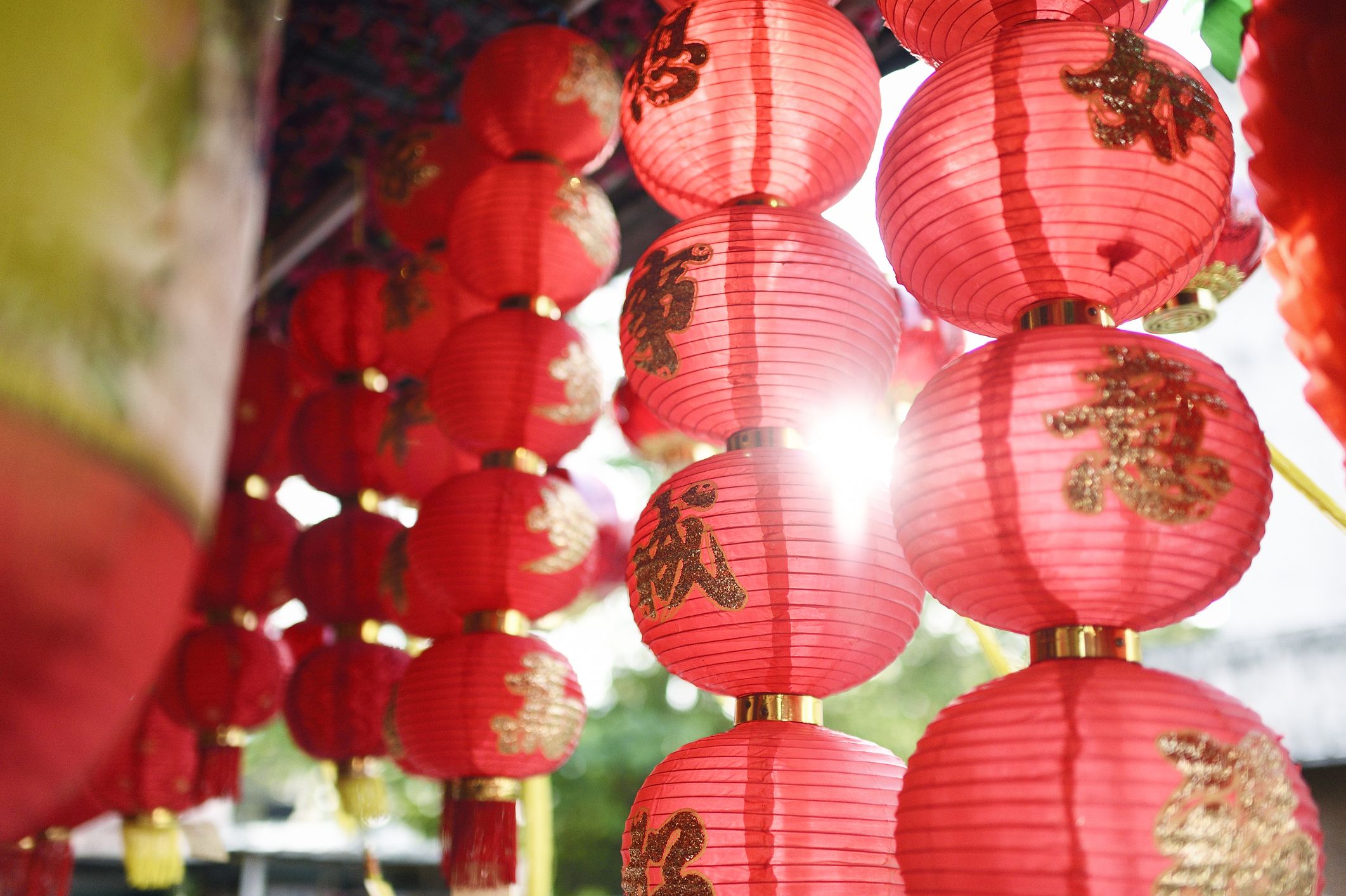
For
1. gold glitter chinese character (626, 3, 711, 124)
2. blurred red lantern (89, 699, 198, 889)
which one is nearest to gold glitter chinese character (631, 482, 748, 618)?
gold glitter chinese character (626, 3, 711, 124)

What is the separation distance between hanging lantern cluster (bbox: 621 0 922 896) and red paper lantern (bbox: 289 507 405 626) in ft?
3.97

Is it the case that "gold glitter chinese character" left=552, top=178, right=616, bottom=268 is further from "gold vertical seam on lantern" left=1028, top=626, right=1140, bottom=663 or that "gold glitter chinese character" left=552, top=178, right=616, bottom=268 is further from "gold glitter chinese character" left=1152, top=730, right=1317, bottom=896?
"gold glitter chinese character" left=1152, top=730, right=1317, bottom=896

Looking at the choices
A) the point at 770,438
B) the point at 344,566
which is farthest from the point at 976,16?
the point at 344,566

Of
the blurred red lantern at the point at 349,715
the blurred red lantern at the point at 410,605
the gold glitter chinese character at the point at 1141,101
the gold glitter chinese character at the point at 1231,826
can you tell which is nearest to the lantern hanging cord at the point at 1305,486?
the gold glitter chinese character at the point at 1141,101

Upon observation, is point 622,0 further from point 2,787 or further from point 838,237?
point 2,787

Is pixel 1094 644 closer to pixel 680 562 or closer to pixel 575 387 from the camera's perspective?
pixel 680 562

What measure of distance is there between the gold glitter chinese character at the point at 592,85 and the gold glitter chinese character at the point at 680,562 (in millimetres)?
1017

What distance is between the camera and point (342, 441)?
2.26 metres

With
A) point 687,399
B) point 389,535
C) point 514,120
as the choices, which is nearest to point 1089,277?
point 687,399

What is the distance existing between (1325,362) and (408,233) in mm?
1778

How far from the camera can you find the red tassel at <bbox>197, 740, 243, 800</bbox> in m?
2.20

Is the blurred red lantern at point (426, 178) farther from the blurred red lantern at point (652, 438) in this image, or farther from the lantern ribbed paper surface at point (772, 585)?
the lantern ribbed paper surface at point (772, 585)

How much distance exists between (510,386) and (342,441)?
0.80 meters

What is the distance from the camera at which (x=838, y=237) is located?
108 centimetres
